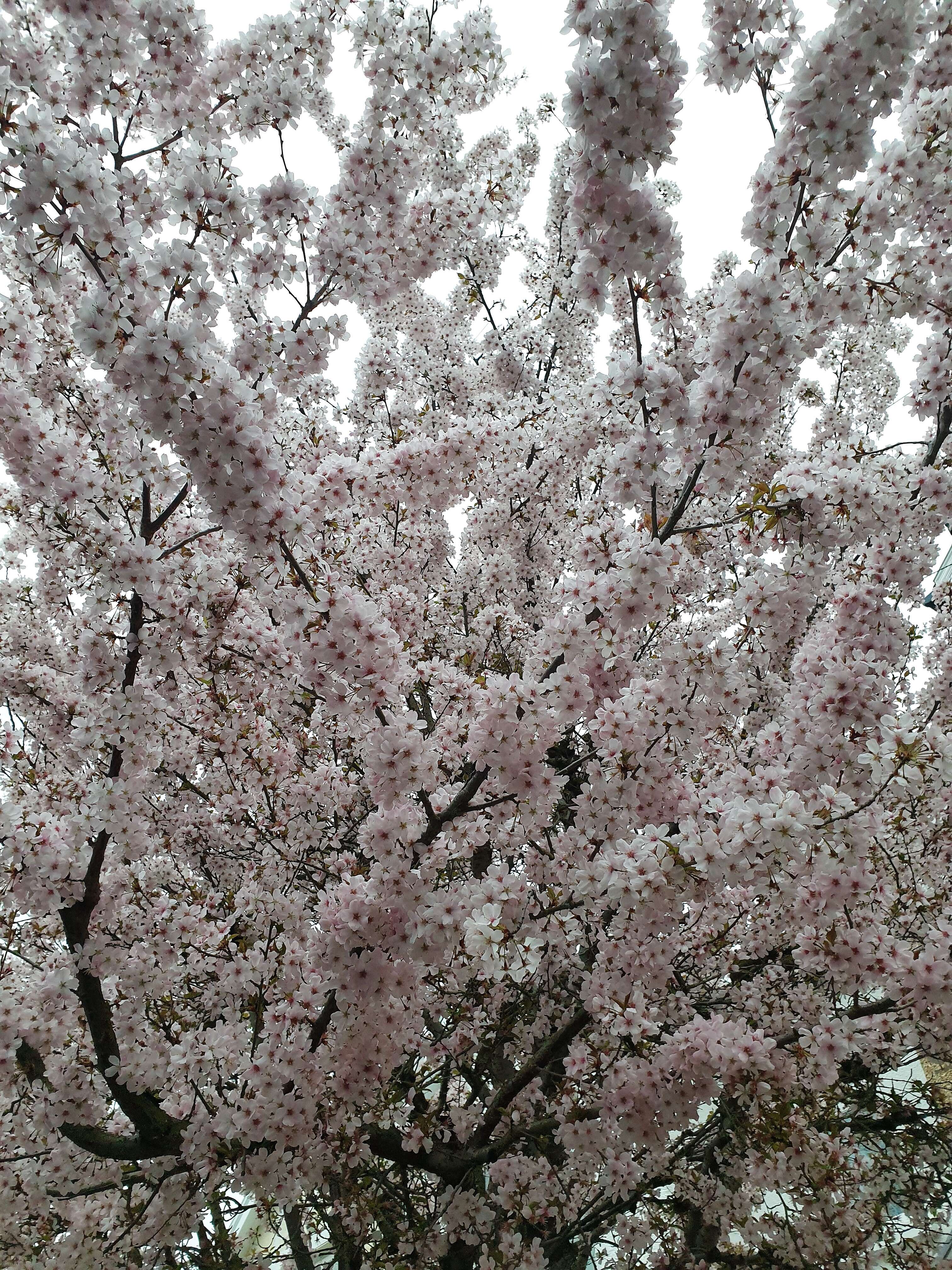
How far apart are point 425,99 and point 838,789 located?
226 inches

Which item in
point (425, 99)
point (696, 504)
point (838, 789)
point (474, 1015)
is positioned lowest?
point (474, 1015)

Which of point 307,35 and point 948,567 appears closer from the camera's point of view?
point 307,35

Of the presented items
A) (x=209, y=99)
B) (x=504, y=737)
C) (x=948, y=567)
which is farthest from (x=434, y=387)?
(x=948, y=567)

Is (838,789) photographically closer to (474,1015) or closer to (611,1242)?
(474,1015)

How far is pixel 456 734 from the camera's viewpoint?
16.3ft

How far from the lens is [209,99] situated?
16.3ft

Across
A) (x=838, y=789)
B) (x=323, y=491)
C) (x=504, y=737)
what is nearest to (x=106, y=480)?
(x=323, y=491)

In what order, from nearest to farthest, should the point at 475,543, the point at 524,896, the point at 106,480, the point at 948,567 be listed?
the point at 524,896 < the point at 106,480 < the point at 475,543 < the point at 948,567

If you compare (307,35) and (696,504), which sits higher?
(307,35)

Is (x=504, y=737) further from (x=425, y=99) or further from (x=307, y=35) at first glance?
(x=307, y=35)

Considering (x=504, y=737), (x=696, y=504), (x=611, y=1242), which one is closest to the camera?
(x=504, y=737)

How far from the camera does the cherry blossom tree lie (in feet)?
10.9

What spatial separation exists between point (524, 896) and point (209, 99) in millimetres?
5956

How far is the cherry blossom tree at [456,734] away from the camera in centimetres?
332
